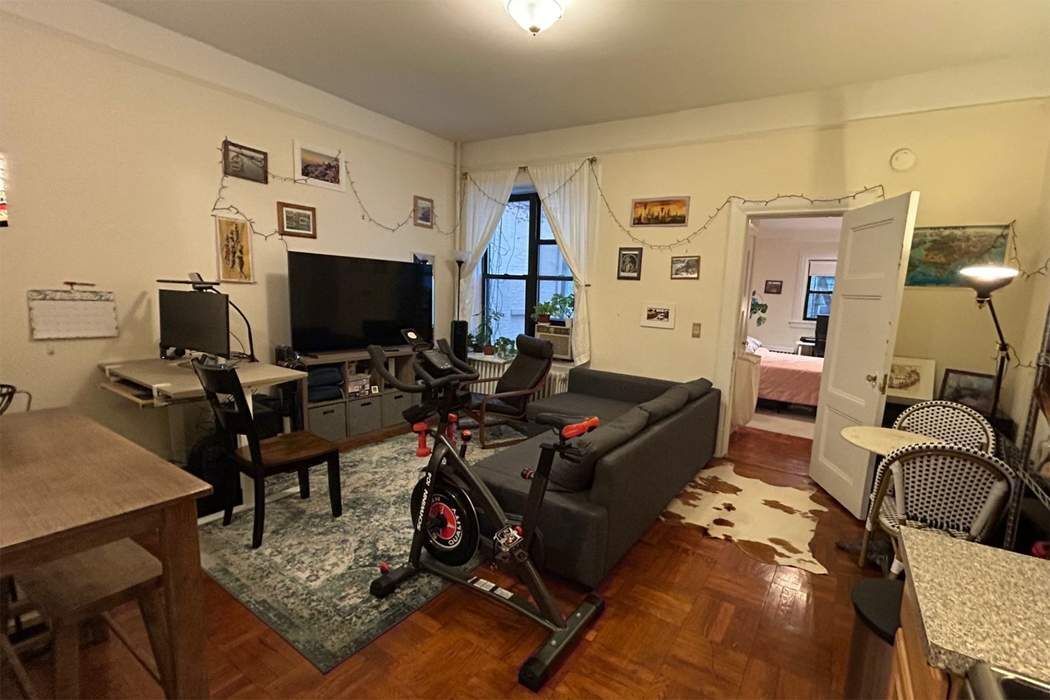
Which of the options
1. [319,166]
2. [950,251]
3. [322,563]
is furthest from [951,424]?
[319,166]

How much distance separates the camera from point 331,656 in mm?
1723

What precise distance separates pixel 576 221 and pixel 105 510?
4.05 meters

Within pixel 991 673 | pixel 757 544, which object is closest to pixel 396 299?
pixel 757 544

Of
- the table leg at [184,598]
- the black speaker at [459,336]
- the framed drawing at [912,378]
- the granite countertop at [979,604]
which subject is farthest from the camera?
the black speaker at [459,336]

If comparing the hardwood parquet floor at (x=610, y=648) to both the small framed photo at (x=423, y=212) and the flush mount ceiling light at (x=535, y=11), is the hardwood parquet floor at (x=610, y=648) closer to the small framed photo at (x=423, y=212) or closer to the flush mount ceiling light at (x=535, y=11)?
the flush mount ceiling light at (x=535, y=11)

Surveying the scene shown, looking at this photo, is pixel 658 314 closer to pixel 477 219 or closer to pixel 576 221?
pixel 576 221

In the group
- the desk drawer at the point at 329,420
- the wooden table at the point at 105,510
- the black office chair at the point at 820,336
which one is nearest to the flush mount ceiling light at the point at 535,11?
the wooden table at the point at 105,510

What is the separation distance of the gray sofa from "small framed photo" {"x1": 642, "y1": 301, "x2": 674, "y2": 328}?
107 cm

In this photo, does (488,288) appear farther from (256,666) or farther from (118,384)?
(256,666)

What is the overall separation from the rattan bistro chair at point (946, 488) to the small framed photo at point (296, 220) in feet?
13.3

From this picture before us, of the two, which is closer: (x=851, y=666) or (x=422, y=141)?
(x=851, y=666)

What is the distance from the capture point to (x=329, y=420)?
3.78 metres

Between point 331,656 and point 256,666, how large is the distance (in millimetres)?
252

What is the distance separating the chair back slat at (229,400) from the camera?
2264mm
